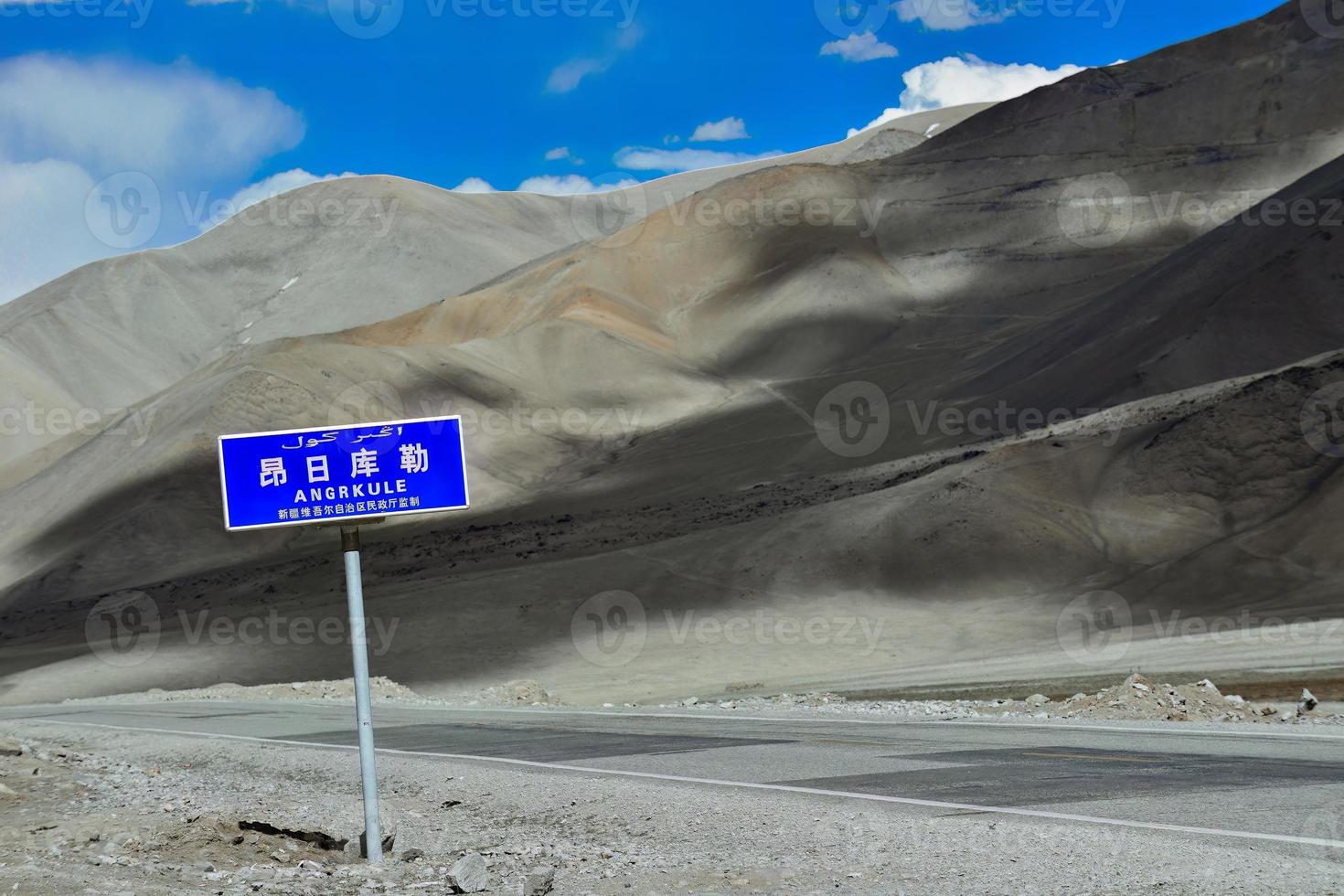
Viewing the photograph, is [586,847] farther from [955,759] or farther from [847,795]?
[955,759]

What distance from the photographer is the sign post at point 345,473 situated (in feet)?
32.1

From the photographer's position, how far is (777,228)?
11181 cm

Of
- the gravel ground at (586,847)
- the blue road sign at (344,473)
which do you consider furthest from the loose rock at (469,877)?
the blue road sign at (344,473)

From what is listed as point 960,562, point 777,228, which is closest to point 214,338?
point 777,228

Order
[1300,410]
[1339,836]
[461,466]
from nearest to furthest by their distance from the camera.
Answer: [1339,836] < [461,466] < [1300,410]

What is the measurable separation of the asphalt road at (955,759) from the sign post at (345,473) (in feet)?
14.6

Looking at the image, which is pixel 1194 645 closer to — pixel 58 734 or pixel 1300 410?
pixel 1300 410

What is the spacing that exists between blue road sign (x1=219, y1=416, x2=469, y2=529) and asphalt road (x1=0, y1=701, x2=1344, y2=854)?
448 centimetres

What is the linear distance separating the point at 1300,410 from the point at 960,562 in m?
11.2

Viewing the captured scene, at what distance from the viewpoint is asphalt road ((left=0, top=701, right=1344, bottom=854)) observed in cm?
1032

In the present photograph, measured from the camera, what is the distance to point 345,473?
9961 mm

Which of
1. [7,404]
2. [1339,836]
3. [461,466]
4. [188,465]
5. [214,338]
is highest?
[214,338]

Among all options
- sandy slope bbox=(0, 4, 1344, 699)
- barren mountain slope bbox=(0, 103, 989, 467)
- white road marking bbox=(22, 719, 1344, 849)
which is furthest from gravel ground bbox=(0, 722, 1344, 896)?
barren mountain slope bbox=(0, 103, 989, 467)

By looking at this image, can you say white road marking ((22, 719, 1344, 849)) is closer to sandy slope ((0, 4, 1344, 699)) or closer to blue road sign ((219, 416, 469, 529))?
blue road sign ((219, 416, 469, 529))
